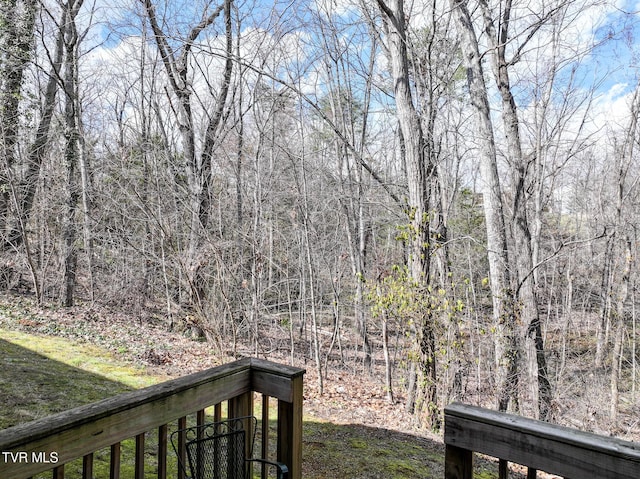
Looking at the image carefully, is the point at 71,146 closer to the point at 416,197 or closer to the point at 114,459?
the point at 416,197

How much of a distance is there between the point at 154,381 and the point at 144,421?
4006 mm

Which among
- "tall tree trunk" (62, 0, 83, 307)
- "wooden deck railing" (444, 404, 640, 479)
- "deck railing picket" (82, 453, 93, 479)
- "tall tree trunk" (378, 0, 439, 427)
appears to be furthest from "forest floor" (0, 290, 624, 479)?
"deck railing picket" (82, 453, 93, 479)

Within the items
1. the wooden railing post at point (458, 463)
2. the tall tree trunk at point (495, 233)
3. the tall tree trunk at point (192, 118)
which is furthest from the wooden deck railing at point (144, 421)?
the tall tree trunk at point (192, 118)

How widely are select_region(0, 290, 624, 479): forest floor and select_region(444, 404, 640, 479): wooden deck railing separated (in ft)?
7.23

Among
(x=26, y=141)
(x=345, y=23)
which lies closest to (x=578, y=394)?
(x=345, y=23)

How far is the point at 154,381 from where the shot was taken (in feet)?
17.2

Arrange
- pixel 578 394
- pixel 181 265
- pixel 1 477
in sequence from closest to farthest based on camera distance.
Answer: pixel 1 477
pixel 181 265
pixel 578 394

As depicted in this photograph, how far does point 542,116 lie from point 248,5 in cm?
546

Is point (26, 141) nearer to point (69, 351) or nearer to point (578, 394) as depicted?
point (69, 351)

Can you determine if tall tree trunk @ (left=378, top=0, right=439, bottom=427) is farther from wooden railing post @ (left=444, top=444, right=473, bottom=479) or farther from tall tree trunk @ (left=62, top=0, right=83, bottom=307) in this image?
tall tree trunk @ (left=62, top=0, right=83, bottom=307)

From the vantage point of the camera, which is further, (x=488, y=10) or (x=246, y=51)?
(x=246, y=51)

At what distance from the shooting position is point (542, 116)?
291 inches

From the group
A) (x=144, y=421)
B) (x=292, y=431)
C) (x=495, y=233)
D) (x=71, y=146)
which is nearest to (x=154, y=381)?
(x=292, y=431)

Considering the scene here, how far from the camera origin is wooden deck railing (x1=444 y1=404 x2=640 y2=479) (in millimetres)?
1285
